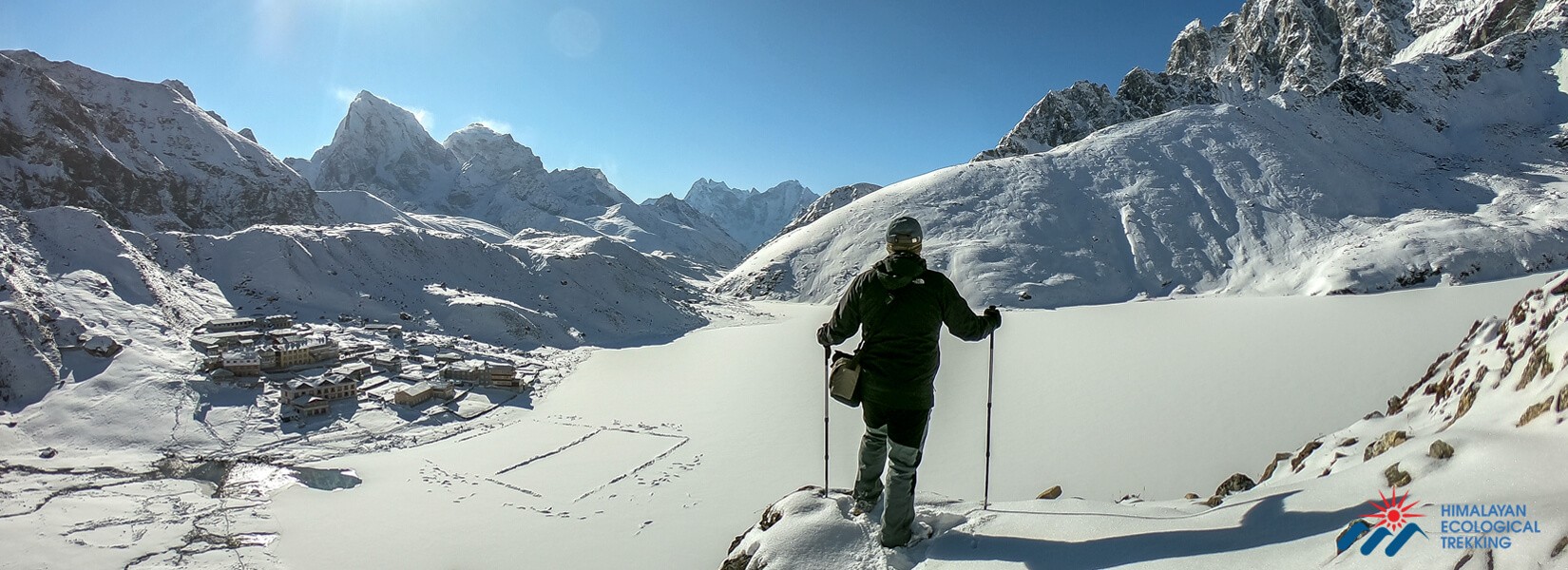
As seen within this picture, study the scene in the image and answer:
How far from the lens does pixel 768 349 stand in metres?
35.6

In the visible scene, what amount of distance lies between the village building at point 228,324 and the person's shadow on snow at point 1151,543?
43.6 m

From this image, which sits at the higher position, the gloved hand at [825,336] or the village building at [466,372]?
the gloved hand at [825,336]

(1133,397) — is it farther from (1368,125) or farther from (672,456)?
(1368,125)

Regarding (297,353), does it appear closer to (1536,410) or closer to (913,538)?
(913,538)

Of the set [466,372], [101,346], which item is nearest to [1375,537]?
[466,372]

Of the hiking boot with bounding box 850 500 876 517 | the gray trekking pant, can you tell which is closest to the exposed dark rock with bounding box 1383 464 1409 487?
the gray trekking pant

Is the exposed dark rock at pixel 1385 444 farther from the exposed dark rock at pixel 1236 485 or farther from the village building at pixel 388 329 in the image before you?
the village building at pixel 388 329

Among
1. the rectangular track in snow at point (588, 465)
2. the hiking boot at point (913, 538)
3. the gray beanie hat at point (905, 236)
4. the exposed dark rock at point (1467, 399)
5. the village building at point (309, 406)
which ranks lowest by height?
the rectangular track in snow at point (588, 465)

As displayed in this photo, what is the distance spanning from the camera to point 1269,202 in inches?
2489

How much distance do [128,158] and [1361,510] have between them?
407 ft

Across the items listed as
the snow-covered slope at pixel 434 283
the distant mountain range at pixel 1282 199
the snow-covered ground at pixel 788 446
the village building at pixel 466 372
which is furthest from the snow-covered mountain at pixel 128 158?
the snow-covered ground at pixel 788 446

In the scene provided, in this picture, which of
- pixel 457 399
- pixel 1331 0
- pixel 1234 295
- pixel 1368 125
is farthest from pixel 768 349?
pixel 1331 0

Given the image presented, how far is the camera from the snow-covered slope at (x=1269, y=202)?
50.6 m

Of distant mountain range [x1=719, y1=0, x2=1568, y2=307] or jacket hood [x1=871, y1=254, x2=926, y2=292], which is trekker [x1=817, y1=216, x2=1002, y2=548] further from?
distant mountain range [x1=719, y1=0, x2=1568, y2=307]
